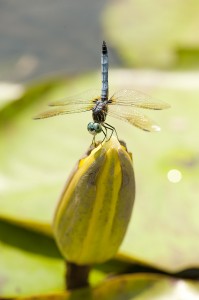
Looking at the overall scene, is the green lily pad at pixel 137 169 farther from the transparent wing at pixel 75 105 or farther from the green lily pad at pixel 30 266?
the transparent wing at pixel 75 105

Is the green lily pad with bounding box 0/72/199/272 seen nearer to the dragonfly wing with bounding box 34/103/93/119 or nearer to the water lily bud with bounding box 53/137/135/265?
the water lily bud with bounding box 53/137/135/265

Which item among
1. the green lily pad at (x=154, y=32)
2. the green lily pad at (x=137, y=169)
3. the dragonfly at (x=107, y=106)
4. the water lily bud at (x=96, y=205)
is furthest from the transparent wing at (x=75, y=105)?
the green lily pad at (x=154, y=32)

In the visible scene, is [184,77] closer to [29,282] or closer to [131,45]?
[131,45]

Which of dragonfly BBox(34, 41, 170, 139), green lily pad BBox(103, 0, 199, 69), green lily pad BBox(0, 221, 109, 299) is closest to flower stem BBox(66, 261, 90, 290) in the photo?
green lily pad BBox(0, 221, 109, 299)

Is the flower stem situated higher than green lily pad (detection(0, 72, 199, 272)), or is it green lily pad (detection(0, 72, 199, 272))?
green lily pad (detection(0, 72, 199, 272))

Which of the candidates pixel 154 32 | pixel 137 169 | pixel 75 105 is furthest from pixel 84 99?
pixel 154 32

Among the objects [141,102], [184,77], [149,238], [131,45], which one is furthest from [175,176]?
[131,45]
